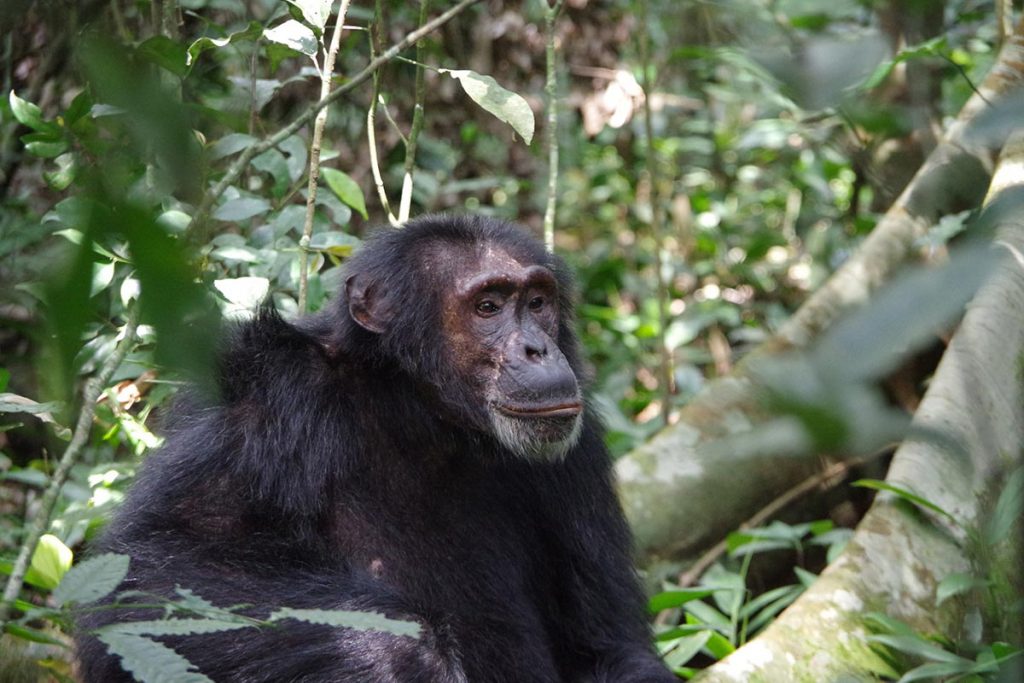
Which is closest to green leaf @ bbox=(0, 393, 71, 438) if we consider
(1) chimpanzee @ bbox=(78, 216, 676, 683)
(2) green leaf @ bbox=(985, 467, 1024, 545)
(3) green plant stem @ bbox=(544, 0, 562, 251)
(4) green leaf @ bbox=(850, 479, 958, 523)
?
(1) chimpanzee @ bbox=(78, 216, 676, 683)

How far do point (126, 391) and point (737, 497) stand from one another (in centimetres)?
337

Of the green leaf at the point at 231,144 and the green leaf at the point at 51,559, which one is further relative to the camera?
the green leaf at the point at 231,144

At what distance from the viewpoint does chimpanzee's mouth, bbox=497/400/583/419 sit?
4047 mm

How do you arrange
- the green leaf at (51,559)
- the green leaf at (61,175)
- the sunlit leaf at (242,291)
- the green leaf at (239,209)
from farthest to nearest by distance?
the green leaf at (239,209) < the sunlit leaf at (242,291) < the green leaf at (51,559) < the green leaf at (61,175)

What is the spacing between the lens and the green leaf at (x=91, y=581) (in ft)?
7.09

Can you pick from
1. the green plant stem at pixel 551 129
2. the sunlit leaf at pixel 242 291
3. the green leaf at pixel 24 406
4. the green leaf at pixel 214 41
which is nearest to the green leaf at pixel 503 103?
the green leaf at pixel 214 41

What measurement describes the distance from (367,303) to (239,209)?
0.71 meters

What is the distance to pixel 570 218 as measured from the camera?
10.7m

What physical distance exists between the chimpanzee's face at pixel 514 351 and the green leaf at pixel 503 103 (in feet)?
1.95

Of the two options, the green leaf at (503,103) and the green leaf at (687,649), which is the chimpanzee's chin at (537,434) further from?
the green leaf at (687,649)

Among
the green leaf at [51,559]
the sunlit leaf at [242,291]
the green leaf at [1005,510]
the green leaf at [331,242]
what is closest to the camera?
the green leaf at [1005,510]

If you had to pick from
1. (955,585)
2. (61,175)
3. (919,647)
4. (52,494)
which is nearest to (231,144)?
(61,175)

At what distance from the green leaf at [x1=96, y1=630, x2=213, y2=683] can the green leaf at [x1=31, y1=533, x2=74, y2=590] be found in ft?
7.29

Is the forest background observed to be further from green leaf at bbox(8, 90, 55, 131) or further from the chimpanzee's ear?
the chimpanzee's ear
